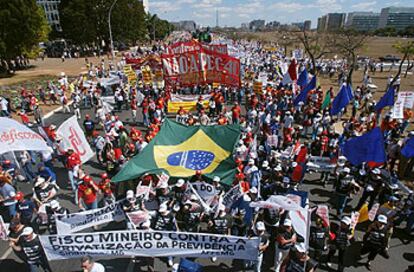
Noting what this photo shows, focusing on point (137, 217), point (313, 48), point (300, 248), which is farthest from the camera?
point (313, 48)

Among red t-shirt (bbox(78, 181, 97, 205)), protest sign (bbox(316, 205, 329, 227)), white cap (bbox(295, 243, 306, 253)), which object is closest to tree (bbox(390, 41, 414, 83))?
protest sign (bbox(316, 205, 329, 227))

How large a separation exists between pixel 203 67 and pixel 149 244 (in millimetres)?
10943

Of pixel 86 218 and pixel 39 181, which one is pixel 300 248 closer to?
pixel 86 218

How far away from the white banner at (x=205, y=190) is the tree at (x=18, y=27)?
3131 cm

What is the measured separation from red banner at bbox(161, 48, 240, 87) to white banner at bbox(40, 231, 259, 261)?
409 inches

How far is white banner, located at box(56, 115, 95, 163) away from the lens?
9.37 meters

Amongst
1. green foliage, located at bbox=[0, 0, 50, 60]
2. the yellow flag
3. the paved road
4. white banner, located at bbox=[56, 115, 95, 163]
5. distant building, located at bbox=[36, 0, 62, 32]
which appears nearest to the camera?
the paved road

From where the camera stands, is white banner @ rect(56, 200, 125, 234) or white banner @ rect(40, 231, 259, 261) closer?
white banner @ rect(40, 231, 259, 261)

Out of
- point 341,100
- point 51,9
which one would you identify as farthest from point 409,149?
point 51,9

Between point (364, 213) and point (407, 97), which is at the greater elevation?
point (407, 97)

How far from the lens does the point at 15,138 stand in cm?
900

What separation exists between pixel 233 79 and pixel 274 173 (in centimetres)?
758

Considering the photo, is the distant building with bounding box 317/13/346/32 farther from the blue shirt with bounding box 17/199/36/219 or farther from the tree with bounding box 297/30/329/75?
the blue shirt with bounding box 17/199/36/219

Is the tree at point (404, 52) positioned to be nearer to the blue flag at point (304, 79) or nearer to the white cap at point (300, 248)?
the blue flag at point (304, 79)
